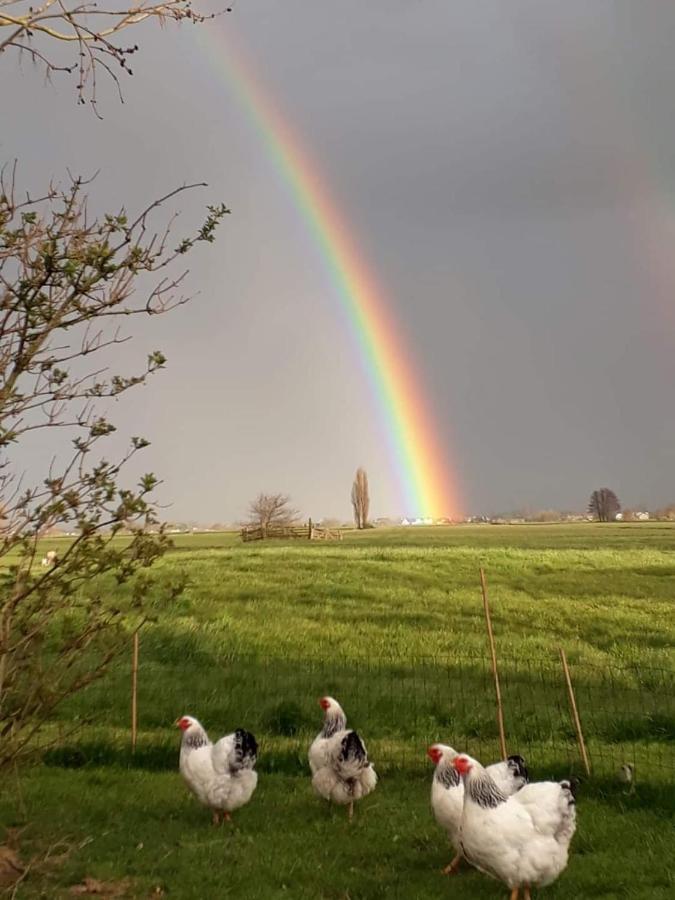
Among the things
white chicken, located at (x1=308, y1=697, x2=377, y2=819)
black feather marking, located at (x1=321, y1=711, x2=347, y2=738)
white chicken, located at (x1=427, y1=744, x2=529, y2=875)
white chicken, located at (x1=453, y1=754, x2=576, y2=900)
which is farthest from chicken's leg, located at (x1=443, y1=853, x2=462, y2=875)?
black feather marking, located at (x1=321, y1=711, x2=347, y2=738)

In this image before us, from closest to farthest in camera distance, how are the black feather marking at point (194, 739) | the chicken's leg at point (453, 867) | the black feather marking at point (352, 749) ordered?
1. the chicken's leg at point (453, 867)
2. the black feather marking at point (352, 749)
3. the black feather marking at point (194, 739)

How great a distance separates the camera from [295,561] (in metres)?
35.1

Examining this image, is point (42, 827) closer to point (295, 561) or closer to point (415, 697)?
point (415, 697)

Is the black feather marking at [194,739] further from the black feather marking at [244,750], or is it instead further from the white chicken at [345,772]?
the white chicken at [345,772]

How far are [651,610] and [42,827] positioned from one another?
21.5 meters

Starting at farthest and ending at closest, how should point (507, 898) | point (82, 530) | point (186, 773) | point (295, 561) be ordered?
point (295, 561)
point (186, 773)
point (507, 898)
point (82, 530)

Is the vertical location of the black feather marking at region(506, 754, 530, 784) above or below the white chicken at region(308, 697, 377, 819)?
above

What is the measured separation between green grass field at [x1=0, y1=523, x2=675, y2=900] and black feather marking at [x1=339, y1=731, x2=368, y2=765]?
32.4 inches

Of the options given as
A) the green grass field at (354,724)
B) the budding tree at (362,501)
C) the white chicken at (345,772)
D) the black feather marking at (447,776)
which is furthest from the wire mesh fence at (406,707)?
the budding tree at (362,501)

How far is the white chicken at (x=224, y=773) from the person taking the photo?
8.89 meters

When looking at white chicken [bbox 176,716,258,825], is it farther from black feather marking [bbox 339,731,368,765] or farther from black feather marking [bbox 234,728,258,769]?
black feather marking [bbox 339,731,368,765]

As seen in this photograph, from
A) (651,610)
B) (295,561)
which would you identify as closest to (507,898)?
(651,610)

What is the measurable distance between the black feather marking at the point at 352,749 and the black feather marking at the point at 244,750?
3.73 feet

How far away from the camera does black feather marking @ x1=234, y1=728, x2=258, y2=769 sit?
352 inches
